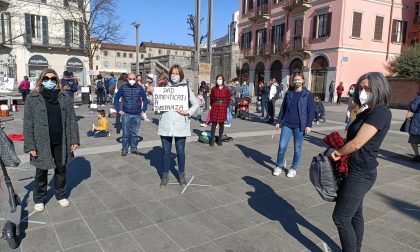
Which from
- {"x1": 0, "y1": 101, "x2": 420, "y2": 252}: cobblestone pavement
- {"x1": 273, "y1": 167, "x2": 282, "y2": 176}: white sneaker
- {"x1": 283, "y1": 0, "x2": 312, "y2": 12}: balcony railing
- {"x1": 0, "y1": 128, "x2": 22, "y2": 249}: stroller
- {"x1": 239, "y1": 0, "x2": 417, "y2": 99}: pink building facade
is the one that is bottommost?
{"x1": 0, "y1": 101, "x2": 420, "y2": 252}: cobblestone pavement

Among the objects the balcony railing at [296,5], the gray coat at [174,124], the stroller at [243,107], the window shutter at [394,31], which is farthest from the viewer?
the balcony railing at [296,5]

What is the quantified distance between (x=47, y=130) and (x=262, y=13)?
107 feet

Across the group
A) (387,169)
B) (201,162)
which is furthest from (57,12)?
(387,169)

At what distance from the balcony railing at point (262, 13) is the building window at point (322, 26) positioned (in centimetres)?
693

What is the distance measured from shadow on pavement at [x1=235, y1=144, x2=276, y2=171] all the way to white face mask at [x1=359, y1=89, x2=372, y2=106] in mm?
3794

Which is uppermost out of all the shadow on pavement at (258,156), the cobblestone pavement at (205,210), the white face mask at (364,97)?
the white face mask at (364,97)

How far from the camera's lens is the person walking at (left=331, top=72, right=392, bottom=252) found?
8.20ft

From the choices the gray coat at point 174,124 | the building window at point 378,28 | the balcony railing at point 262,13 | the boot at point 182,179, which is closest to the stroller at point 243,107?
the boot at point 182,179

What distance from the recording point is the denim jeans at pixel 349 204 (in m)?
2.62

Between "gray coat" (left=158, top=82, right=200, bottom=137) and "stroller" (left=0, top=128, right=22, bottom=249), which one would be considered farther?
"gray coat" (left=158, top=82, right=200, bottom=137)

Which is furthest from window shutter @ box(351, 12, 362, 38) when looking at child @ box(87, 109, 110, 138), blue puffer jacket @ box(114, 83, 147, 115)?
blue puffer jacket @ box(114, 83, 147, 115)

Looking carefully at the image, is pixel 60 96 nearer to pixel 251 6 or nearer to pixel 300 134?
pixel 300 134

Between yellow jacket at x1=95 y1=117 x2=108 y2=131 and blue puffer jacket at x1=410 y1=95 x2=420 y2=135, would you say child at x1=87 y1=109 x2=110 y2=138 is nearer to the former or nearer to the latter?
yellow jacket at x1=95 y1=117 x2=108 y2=131

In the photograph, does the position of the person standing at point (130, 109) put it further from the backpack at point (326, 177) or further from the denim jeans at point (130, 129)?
the backpack at point (326, 177)
